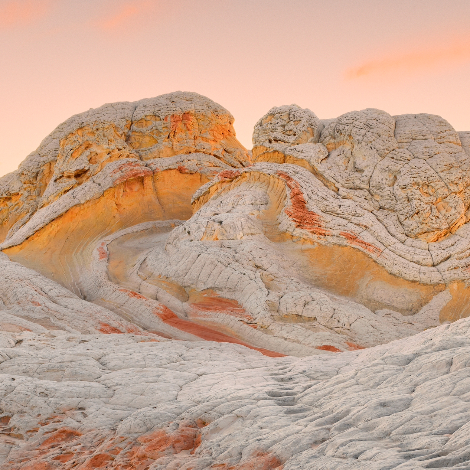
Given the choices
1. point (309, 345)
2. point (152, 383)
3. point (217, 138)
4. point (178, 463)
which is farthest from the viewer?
point (217, 138)

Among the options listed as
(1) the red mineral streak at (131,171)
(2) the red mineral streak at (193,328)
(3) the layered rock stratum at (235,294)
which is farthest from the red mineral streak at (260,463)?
(1) the red mineral streak at (131,171)

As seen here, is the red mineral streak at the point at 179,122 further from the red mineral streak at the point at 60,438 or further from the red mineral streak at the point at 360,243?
the red mineral streak at the point at 60,438

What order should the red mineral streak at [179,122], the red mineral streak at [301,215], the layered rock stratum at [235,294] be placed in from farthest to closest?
the red mineral streak at [179,122]
the red mineral streak at [301,215]
the layered rock stratum at [235,294]

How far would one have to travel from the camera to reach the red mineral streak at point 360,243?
15.6 meters

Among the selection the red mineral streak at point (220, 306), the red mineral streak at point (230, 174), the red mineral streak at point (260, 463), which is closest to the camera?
the red mineral streak at point (260, 463)

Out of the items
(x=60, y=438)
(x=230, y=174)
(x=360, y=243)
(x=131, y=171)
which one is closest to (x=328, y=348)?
(x=360, y=243)

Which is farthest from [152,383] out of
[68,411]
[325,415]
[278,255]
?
[278,255]

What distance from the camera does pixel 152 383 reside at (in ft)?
26.2

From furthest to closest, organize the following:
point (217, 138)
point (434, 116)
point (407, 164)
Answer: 1. point (217, 138)
2. point (434, 116)
3. point (407, 164)

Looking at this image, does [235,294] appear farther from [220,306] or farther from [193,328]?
[193,328]

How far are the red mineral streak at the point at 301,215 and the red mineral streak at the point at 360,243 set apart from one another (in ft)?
2.13

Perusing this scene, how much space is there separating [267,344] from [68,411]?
6557mm

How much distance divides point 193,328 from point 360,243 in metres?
5.78

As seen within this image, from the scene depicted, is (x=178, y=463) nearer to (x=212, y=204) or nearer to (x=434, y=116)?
(x=212, y=204)
